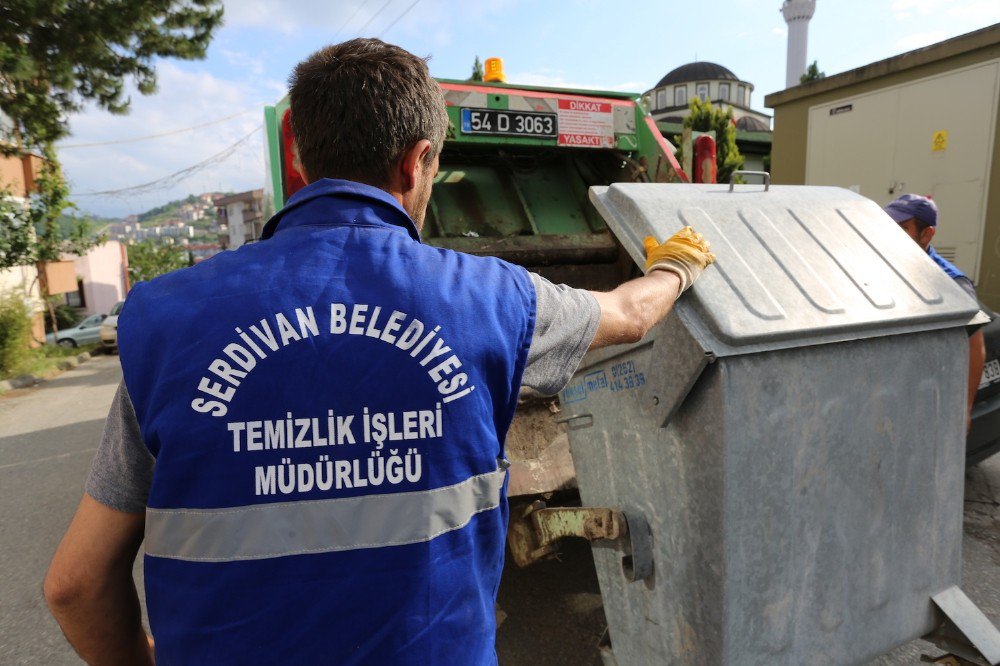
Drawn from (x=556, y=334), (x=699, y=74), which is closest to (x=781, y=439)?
(x=556, y=334)

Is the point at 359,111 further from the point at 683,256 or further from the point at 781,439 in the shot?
the point at 781,439

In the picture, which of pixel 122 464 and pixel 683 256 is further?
pixel 683 256

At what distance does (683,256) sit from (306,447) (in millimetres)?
1039

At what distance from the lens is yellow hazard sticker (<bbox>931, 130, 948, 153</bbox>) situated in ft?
26.1

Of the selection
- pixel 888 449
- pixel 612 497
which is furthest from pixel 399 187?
pixel 888 449

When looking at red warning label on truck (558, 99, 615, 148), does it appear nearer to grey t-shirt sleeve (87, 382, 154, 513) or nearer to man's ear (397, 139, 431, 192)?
man's ear (397, 139, 431, 192)

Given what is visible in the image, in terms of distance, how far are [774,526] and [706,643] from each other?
1.10 ft

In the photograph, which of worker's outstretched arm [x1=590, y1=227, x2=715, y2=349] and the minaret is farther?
the minaret

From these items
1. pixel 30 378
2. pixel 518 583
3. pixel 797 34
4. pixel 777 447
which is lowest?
pixel 30 378

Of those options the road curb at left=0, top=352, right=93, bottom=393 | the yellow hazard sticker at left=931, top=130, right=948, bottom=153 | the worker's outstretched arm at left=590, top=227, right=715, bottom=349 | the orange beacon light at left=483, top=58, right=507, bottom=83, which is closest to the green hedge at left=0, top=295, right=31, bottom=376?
the road curb at left=0, top=352, right=93, bottom=393

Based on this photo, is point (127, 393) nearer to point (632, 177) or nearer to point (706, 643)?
point (706, 643)

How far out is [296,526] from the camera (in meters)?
0.94

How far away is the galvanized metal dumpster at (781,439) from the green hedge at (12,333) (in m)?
12.1

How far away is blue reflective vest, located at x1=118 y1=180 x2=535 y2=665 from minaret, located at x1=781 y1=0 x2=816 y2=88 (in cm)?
5704
